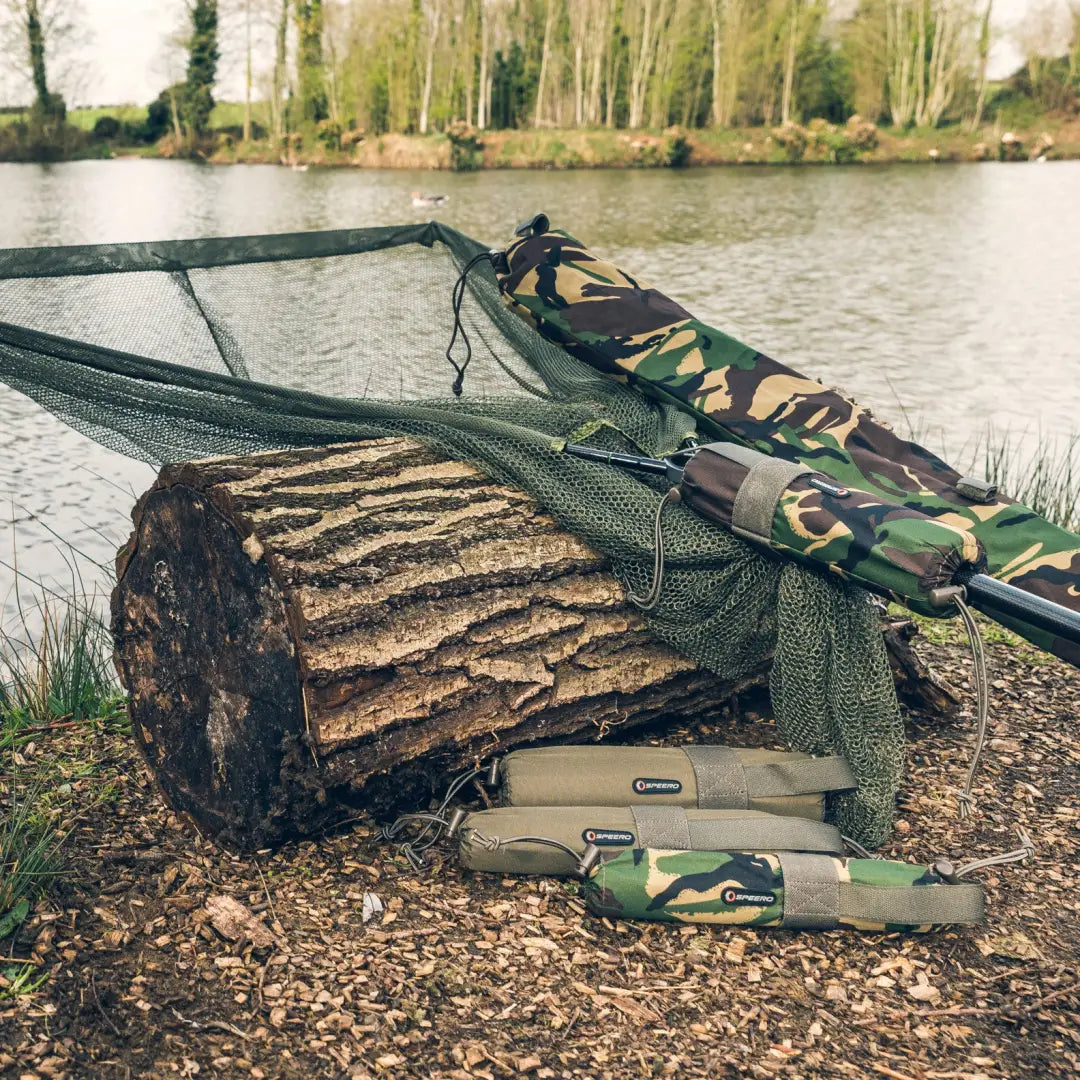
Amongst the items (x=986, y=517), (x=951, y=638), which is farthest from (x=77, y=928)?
(x=951, y=638)

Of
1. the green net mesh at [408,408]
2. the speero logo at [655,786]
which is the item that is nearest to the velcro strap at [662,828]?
the speero logo at [655,786]

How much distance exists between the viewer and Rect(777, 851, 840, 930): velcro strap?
2742mm

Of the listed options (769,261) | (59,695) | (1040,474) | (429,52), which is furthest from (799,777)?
(429,52)

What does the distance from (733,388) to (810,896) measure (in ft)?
5.60

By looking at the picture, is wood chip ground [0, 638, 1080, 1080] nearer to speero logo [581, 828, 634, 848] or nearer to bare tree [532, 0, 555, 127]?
speero logo [581, 828, 634, 848]

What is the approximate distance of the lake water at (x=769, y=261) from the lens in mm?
8000

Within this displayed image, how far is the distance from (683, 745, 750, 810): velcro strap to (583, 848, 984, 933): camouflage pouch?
0.31 m

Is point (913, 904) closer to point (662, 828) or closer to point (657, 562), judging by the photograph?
point (662, 828)

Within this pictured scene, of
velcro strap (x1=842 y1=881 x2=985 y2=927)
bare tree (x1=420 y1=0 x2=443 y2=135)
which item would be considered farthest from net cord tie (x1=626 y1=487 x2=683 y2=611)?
bare tree (x1=420 y1=0 x2=443 y2=135)

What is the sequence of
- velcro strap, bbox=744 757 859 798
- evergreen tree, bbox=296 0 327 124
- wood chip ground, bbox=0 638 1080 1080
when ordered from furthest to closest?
evergreen tree, bbox=296 0 327 124
velcro strap, bbox=744 757 859 798
wood chip ground, bbox=0 638 1080 1080

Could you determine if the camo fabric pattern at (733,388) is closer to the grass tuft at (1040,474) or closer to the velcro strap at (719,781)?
the grass tuft at (1040,474)

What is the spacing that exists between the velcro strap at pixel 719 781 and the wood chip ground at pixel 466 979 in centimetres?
39

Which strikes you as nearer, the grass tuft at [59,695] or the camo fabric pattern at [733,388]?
the camo fabric pattern at [733,388]

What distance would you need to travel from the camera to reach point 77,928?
2.66 m
